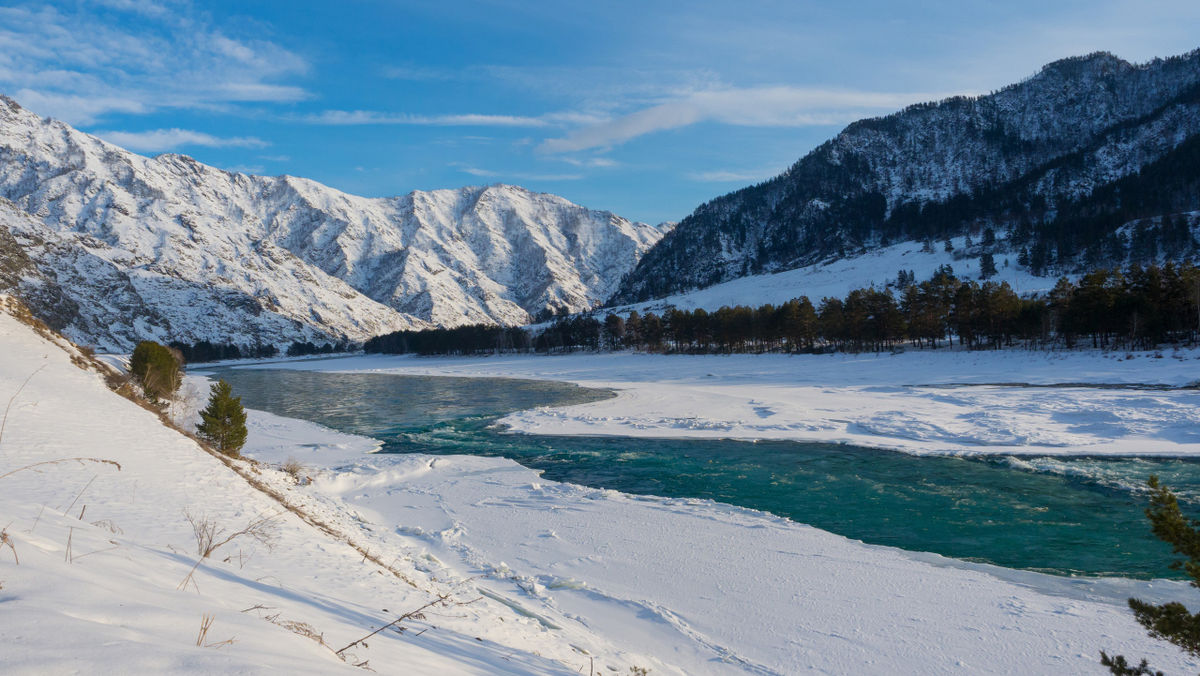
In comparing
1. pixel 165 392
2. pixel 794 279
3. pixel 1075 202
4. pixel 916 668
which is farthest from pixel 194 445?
pixel 1075 202

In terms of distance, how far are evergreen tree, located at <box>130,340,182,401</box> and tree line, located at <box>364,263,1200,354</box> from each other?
7400cm

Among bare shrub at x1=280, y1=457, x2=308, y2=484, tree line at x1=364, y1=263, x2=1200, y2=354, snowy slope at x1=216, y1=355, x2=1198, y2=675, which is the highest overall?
tree line at x1=364, y1=263, x2=1200, y2=354

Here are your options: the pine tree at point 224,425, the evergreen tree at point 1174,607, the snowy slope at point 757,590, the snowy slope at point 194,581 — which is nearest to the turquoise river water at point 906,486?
the snowy slope at point 757,590

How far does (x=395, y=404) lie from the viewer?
50.4 metres

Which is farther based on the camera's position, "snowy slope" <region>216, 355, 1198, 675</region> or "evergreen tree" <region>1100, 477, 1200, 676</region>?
"snowy slope" <region>216, 355, 1198, 675</region>

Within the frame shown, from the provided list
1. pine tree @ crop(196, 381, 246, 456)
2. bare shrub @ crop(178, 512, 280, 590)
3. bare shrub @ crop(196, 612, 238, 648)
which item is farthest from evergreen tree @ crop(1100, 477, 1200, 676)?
pine tree @ crop(196, 381, 246, 456)

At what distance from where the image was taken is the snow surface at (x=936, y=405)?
26984 mm

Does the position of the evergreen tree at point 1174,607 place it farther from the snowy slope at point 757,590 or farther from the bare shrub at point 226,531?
the bare shrub at point 226,531

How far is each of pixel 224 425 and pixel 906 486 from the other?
1008 inches

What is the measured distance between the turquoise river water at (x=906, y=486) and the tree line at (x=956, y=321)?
4217 cm

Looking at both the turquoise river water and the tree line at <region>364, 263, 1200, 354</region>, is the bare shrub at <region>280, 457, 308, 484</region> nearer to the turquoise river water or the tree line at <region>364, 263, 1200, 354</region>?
the turquoise river water

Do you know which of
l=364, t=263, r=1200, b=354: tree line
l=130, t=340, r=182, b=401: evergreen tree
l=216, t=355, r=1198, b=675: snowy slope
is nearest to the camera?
l=216, t=355, r=1198, b=675: snowy slope

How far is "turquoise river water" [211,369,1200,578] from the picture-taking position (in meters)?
13.9

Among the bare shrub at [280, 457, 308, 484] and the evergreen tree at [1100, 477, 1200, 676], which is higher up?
the evergreen tree at [1100, 477, 1200, 676]
